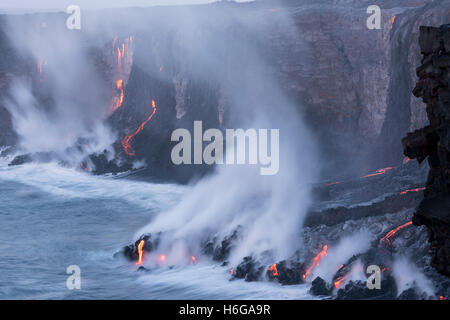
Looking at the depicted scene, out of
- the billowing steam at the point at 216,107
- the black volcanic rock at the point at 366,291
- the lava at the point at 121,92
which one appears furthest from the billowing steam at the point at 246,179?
the lava at the point at 121,92

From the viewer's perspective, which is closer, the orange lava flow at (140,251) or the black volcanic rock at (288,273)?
the black volcanic rock at (288,273)

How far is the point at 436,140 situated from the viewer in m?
7.96

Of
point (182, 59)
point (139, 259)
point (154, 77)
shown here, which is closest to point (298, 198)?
point (139, 259)

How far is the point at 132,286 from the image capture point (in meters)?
13.6

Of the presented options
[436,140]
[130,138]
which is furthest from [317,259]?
[130,138]

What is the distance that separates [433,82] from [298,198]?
9.08 metres

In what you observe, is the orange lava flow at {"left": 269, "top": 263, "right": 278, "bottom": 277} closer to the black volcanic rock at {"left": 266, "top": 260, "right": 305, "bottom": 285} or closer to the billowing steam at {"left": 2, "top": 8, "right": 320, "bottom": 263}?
the black volcanic rock at {"left": 266, "top": 260, "right": 305, "bottom": 285}

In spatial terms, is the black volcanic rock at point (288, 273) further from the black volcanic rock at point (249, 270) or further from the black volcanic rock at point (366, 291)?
the black volcanic rock at point (366, 291)

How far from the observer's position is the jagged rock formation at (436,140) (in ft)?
25.1

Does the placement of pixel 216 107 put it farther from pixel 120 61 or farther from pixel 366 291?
pixel 366 291

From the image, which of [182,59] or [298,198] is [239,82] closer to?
[182,59]

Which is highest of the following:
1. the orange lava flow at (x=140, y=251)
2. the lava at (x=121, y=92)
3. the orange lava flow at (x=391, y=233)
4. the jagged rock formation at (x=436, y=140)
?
the lava at (x=121, y=92)

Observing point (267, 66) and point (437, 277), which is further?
point (267, 66)

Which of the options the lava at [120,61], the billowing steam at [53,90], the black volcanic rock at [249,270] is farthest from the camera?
the billowing steam at [53,90]
